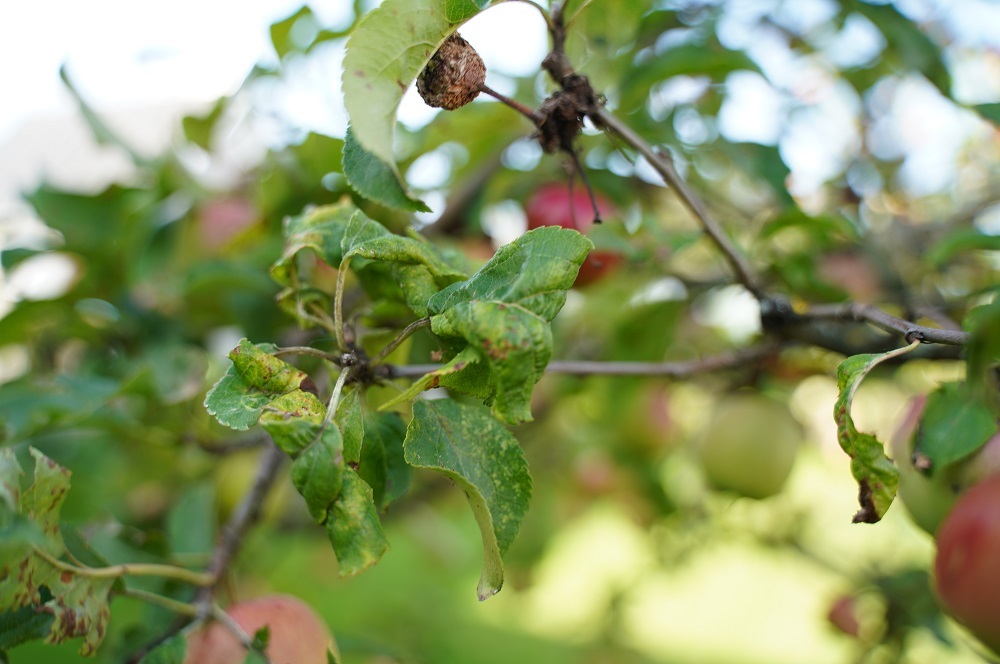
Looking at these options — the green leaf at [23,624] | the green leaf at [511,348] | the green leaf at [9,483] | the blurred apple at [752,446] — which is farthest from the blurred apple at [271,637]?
the blurred apple at [752,446]

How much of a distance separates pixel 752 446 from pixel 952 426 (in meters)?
0.43

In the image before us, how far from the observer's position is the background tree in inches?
16.7

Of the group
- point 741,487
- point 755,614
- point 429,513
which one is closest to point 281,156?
point 741,487

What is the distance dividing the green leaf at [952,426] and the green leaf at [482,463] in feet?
1.02

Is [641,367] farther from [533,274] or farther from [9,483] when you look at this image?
[9,483]

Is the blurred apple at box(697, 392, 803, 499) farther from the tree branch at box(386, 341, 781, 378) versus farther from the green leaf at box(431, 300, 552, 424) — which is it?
the green leaf at box(431, 300, 552, 424)

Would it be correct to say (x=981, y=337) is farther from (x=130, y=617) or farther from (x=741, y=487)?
(x=130, y=617)

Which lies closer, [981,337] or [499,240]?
[981,337]

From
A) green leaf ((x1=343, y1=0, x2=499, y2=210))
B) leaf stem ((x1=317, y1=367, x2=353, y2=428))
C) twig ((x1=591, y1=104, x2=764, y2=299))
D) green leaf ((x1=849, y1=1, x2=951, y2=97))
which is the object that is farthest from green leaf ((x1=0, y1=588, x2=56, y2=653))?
green leaf ((x1=849, y1=1, x2=951, y2=97))

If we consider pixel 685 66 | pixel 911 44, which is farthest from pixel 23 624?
pixel 911 44

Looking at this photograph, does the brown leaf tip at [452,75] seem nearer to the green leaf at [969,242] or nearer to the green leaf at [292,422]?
the green leaf at [292,422]

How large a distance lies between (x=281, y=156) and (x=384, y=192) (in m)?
0.59

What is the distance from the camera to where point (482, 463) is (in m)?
0.46

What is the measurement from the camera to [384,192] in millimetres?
488
